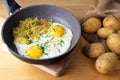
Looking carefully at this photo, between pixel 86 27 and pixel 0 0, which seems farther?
pixel 0 0

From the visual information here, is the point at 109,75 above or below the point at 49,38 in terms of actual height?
below

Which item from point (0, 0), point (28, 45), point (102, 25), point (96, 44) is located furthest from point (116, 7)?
point (0, 0)

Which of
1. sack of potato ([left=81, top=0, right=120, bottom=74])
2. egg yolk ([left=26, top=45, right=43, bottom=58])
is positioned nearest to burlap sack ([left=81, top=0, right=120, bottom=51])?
sack of potato ([left=81, top=0, right=120, bottom=74])

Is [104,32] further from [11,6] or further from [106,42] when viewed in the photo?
[11,6]

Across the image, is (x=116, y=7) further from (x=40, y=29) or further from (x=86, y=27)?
(x=40, y=29)

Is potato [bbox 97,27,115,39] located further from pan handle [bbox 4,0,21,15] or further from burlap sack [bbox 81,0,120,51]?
pan handle [bbox 4,0,21,15]

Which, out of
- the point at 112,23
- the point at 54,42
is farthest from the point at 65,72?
the point at 112,23
